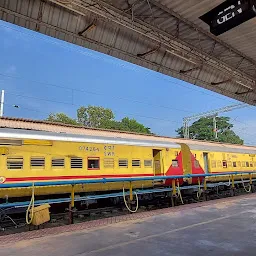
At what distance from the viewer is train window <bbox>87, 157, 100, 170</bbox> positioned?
1116 cm

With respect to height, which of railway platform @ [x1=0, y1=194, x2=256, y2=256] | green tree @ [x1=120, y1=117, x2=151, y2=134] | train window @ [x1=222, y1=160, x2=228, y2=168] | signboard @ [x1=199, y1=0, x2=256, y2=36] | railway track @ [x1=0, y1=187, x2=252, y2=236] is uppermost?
green tree @ [x1=120, y1=117, x2=151, y2=134]

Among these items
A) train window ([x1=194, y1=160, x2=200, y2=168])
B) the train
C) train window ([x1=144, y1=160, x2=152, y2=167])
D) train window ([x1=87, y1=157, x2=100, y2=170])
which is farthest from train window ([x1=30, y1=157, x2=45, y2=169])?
train window ([x1=194, y1=160, x2=200, y2=168])

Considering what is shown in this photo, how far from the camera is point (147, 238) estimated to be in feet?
16.8

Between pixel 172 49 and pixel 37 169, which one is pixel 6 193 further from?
pixel 172 49

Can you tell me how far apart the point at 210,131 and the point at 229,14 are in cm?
6685

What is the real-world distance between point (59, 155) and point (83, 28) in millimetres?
4834

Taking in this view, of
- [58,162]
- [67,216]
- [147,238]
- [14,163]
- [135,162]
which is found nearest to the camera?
[147,238]

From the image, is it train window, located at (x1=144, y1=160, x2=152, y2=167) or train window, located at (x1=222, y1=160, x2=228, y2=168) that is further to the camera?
train window, located at (x1=222, y1=160, x2=228, y2=168)

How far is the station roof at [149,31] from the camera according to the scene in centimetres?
717

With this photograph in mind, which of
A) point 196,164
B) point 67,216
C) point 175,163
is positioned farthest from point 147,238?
point 196,164

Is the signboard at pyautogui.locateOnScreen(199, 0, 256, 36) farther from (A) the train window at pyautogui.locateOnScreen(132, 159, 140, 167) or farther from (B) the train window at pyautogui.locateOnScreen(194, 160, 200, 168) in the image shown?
(B) the train window at pyautogui.locateOnScreen(194, 160, 200, 168)

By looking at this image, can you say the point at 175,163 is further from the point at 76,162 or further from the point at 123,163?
the point at 76,162

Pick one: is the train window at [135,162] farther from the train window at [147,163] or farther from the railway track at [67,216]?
the railway track at [67,216]

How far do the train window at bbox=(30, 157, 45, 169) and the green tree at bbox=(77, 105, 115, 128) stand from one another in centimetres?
4090
